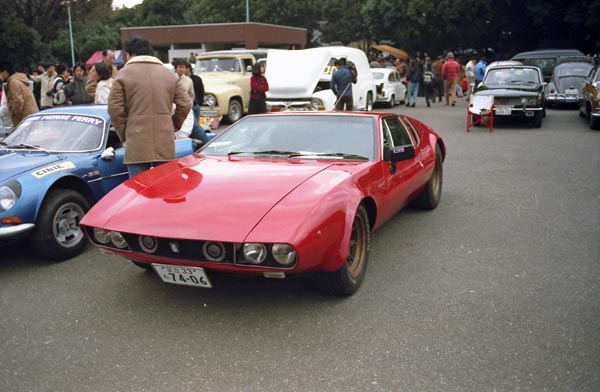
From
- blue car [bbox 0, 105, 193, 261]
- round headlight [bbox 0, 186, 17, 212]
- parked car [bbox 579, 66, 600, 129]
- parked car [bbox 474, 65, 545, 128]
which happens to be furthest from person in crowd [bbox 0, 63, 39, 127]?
parked car [bbox 579, 66, 600, 129]

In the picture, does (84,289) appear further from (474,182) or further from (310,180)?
(474,182)

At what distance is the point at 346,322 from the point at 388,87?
16835mm

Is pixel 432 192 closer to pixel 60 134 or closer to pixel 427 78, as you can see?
pixel 60 134

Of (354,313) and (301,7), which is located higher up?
(301,7)

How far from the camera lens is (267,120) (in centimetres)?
507

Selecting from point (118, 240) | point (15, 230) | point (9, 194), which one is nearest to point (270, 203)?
point (118, 240)

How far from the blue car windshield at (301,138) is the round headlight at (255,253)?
139 cm

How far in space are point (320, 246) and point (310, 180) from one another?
25.5 inches

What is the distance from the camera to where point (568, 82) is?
17047mm

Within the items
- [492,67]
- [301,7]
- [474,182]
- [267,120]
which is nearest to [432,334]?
[267,120]

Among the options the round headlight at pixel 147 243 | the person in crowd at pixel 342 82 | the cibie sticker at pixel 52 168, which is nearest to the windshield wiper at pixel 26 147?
the cibie sticker at pixel 52 168

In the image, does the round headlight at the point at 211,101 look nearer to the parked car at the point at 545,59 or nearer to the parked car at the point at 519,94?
the parked car at the point at 519,94

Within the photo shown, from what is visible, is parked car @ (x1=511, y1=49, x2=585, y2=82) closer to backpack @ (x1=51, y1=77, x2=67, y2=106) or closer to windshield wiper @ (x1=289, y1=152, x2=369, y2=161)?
backpack @ (x1=51, y1=77, x2=67, y2=106)

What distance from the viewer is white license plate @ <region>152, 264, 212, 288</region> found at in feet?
11.2
